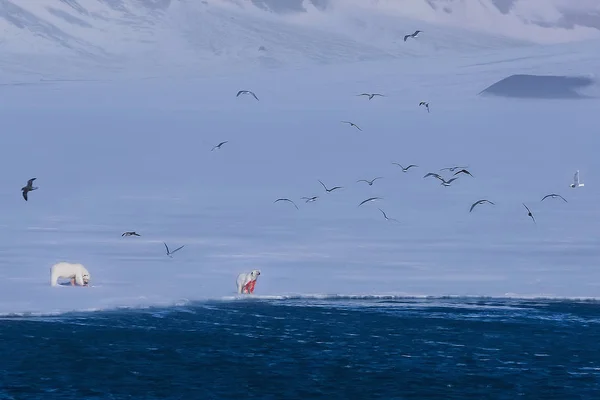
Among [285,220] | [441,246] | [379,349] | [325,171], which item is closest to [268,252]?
[441,246]

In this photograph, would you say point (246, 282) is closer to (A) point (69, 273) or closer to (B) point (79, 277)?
(B) point (79, 277)

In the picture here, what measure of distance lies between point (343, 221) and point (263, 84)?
4510cm

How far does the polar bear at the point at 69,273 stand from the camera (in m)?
30.3

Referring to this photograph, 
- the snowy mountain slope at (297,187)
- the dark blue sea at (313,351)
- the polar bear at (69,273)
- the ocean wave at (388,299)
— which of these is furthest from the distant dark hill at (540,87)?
the polar bear at (69,273)

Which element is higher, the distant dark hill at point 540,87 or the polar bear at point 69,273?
the distant dark hill at point 540,87

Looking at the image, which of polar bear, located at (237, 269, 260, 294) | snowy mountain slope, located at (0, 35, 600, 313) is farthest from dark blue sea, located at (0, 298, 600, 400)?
snowy mountain slope, located at (0, 35, 600, 313)

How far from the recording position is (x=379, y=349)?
2612 centimetres

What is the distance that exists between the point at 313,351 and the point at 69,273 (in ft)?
25.0

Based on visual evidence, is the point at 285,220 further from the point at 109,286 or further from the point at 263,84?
the point at 263,84

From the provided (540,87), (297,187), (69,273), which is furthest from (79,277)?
(540,87)

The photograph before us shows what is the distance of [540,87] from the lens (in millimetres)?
82250

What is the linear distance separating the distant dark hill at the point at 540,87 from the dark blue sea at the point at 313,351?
50730 millimetres

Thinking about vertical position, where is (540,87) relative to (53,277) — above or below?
above

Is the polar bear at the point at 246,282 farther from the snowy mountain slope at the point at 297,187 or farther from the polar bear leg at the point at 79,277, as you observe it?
the polar bear leg at the point at 79,277
